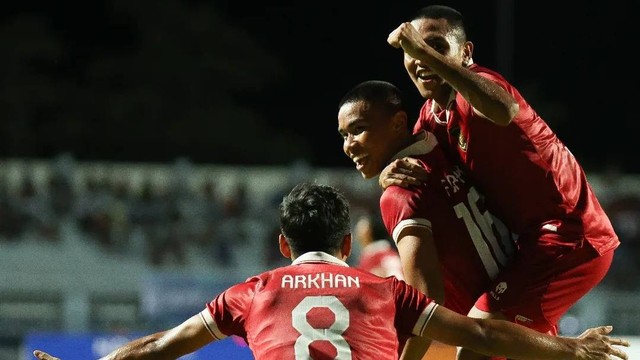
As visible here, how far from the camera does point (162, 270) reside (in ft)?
46.1

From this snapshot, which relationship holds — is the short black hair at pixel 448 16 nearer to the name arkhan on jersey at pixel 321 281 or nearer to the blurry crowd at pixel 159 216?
the name arkhan on jersey at pixel 321 281

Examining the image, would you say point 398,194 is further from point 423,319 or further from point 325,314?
point 325,314

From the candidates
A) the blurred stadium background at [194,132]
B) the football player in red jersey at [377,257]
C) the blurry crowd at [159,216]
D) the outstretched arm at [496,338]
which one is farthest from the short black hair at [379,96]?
the blurry crowd at [159,216]

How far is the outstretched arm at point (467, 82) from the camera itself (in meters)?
4.45

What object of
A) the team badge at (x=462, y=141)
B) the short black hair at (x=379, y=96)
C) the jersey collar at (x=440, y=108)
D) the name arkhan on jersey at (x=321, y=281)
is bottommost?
the name arkhan on jersey at (x=321, y=281)

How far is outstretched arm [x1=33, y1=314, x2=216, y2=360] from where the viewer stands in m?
4.07

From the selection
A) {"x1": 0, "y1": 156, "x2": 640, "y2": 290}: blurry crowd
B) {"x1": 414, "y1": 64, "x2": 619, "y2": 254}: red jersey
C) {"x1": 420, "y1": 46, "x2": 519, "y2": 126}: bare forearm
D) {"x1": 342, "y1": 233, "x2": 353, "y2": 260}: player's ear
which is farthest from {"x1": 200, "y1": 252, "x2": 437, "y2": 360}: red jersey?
{"x1": 0, "y1": 156, "x2": 640, "y2": 290}: blurry crowd

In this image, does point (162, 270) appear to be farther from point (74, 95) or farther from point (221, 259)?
point (74, 95)

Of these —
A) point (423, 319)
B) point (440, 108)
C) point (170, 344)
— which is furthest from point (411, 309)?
point (440, 108)

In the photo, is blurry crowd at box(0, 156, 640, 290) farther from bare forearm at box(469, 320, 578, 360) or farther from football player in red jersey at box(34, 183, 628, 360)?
bare forearm at box(469, 320, 578, 360)

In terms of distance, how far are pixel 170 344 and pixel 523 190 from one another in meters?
1.51

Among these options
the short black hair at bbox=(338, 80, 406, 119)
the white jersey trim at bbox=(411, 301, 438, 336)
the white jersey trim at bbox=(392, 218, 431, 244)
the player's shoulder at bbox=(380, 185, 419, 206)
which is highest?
the short black hair at bbox=(338, 80, 406, 119)

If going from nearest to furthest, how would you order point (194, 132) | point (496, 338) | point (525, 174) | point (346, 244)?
point (496, 338)
point (346, 244)
point (525, 174)
point (194, 132)

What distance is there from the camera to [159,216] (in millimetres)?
14977
